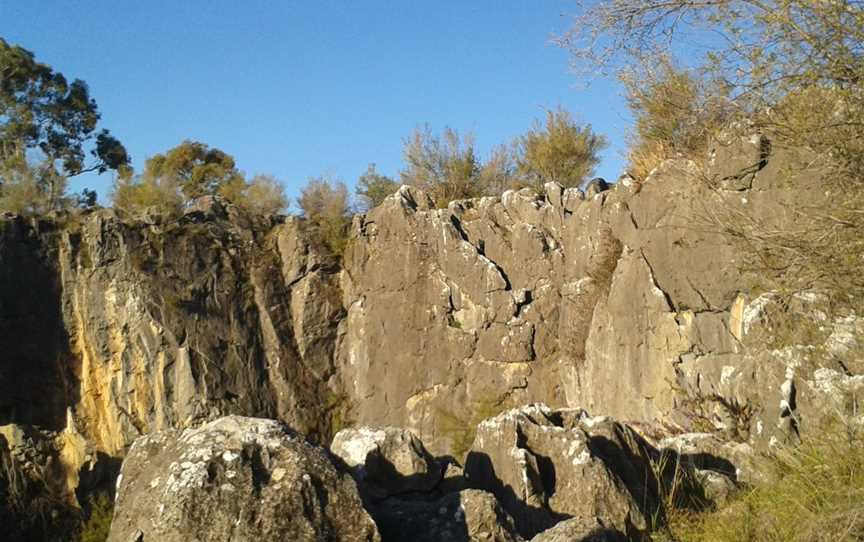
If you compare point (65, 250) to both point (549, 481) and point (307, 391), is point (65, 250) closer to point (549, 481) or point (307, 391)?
point (307, 391)

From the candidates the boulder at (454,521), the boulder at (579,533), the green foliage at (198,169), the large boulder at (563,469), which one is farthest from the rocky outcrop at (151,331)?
the boulder at (579,533)

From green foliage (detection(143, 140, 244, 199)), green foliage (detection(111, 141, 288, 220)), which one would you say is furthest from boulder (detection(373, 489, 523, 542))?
green foliage (detection(143, 140, 244, 199))

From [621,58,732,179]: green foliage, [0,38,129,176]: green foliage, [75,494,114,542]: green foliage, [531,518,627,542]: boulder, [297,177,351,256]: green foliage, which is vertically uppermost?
[0,38,129,176]: green foliage

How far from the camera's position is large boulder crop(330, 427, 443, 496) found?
22.8ft

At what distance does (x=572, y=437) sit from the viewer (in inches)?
282

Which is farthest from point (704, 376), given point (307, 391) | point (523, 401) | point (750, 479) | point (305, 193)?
point (305, 193)

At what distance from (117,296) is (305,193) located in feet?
18.3

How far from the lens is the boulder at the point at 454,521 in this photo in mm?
5516

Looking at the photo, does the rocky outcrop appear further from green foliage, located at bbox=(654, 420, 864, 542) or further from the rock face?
green foliage, located at bbox=(654, 420, 864, 542)

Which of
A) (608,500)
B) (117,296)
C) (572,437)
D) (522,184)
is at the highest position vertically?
(522,184)

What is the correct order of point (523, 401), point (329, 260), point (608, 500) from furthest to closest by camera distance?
point (329, 260), point (523, 401), point (608, 500)

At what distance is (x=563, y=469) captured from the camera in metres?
6.93

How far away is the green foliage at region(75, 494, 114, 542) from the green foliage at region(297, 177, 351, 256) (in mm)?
15256

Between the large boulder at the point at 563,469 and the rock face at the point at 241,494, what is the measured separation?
1681 mm
